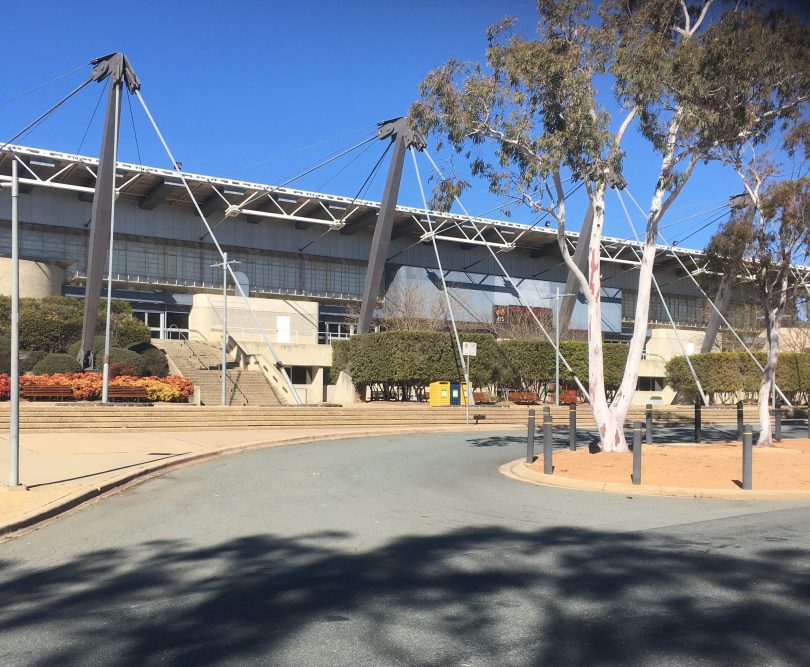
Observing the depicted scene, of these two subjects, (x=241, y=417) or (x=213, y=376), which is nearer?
(x=241, y=417)

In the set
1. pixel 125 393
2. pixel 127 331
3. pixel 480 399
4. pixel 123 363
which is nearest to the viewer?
pixel 125 393

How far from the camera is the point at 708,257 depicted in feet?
68.9

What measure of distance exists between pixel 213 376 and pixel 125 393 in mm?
9885

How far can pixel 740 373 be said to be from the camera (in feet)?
159

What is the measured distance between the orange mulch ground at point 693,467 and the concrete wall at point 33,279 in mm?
35653

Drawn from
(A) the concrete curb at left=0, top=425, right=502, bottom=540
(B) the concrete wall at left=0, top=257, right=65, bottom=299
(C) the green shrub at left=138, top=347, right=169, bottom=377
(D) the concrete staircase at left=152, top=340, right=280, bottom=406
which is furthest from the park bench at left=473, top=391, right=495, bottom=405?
(B) the concrete wall at left=0, top=257, right=65, bottom=299

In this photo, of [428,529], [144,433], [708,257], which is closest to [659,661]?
[428,529]

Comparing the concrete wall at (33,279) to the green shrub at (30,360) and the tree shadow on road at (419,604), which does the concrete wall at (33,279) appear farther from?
the tree shadow on road at (419,604)

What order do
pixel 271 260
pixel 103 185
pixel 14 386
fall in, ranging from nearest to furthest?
pixel 14 386 < pixel 103 185 < pixel 271 260

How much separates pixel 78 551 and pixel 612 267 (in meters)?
74.4

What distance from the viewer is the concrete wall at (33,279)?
43250mm

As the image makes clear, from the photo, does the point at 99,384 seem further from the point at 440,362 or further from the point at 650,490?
the point at 650,490

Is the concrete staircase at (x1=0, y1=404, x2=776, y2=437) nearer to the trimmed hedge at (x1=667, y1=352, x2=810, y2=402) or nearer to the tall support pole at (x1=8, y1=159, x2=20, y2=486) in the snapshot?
the tall support pole at (x1=8, y1=159, x2=20, y2=486)

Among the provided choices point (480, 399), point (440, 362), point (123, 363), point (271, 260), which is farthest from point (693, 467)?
point (271, 260)
